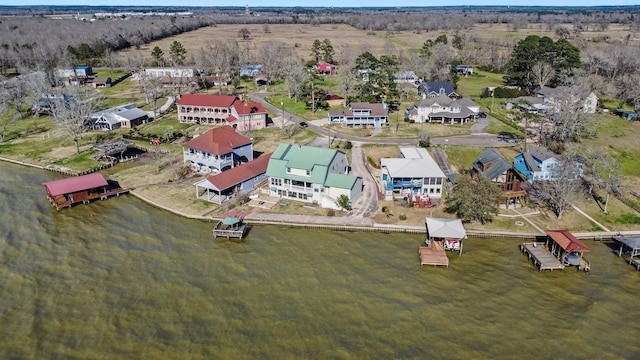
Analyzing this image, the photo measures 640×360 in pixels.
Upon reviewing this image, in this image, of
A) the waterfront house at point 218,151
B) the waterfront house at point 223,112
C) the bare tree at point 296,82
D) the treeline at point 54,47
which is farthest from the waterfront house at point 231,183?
the treeline at point 54,47

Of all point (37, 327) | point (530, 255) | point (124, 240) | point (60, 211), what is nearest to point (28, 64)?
point (60, 211)

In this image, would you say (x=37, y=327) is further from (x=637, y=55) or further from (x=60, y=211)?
(x=637, y=55)

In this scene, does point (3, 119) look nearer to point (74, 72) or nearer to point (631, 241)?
point (74, 72)

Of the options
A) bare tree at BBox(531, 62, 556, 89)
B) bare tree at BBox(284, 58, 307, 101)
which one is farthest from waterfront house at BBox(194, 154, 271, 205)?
bare tree at BBox(531, 62, 556, 89)

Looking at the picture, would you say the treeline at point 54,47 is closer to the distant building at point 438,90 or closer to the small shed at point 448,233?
the distant building at point 438,90

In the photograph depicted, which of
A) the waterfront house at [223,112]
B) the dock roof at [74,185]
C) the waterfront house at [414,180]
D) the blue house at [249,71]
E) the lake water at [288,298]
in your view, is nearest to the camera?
the lake water at [288,298]

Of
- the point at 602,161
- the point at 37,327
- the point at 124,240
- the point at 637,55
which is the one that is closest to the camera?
the point at 37,327
